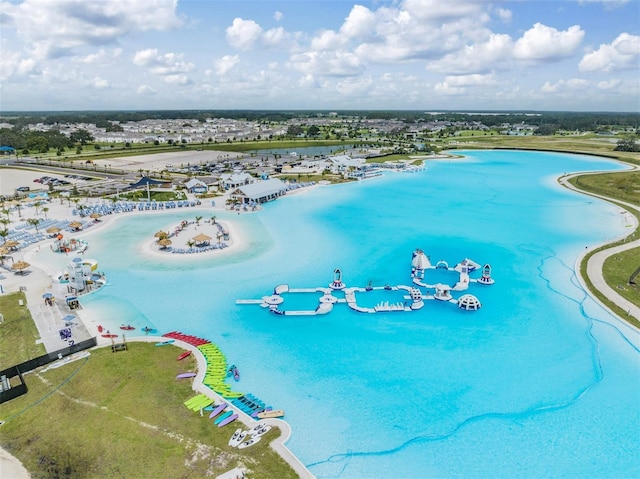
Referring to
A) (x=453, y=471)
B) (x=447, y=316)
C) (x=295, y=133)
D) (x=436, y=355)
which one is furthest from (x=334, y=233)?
(x=295, y=133)

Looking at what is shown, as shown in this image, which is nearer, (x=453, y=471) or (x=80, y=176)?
(x=453, y=471)

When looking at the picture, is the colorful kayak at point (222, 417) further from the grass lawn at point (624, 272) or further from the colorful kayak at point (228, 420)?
the grass lawn at point (624, 272)

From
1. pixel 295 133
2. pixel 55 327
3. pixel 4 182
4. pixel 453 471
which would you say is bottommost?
pixel 453 471

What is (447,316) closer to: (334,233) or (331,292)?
(331,292)

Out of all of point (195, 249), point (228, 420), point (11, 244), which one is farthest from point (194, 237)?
point (228, 420)

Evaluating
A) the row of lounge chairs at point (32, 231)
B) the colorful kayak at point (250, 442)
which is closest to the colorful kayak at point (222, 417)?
the colorful kayak at point (250, 442)

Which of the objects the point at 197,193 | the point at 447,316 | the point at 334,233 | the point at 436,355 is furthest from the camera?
the point at 197,193

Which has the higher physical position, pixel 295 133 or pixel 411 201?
pixel 295 133
